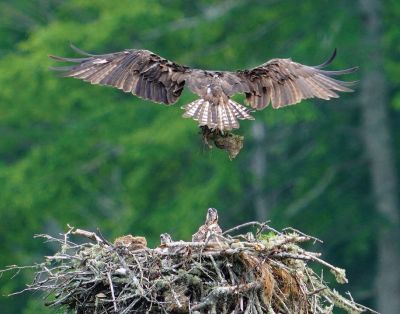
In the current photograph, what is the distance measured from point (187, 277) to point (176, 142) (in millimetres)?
15357

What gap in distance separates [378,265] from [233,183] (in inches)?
109

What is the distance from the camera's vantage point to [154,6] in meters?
27.1

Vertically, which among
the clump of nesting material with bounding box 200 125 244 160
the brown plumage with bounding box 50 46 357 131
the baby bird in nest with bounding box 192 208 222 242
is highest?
the brown plumage with bounding box 50 46 357 131

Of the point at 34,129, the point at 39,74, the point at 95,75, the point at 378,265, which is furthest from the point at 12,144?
the point at 95,75

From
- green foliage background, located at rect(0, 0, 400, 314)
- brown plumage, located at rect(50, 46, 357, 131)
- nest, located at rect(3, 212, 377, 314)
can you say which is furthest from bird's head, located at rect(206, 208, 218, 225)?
green foliage background, located at rect(0, 0, 400, 314)

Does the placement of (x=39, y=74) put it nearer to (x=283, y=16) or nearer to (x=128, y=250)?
(x=283, y=16)

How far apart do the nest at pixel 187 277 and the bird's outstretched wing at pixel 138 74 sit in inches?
100

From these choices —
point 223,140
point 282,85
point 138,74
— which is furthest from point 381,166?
point 223,140

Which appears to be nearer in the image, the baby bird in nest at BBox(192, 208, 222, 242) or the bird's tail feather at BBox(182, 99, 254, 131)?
the baby bird in nest at BBox(192, 208, 222, 242)

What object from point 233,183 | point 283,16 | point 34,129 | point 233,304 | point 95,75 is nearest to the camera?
point 233,304

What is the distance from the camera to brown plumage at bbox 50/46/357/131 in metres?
12.5

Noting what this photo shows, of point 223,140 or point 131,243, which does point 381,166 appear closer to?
point 223,140

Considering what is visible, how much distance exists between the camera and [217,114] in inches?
481

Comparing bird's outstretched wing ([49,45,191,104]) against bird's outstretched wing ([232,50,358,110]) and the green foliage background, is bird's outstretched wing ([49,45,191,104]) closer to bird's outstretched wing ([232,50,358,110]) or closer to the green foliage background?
bird's outstretched wing ([232,50,358,110])
